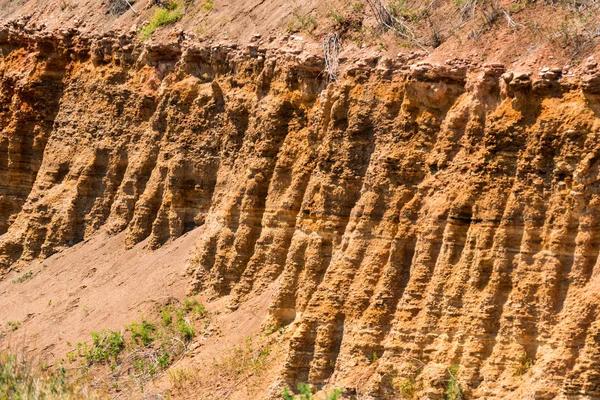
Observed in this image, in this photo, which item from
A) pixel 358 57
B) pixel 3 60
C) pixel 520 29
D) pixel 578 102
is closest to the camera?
pixel 578 102

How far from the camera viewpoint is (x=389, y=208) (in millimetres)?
20656

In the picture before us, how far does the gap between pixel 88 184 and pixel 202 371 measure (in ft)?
28.3

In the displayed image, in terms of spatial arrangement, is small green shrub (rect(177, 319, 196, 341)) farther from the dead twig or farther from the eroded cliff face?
the dead twig

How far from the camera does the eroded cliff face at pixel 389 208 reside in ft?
59.7

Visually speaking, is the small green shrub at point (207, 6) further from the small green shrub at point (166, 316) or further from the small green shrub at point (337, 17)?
the small green shrub at point (166, 316)

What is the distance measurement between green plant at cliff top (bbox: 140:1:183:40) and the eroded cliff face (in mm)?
618

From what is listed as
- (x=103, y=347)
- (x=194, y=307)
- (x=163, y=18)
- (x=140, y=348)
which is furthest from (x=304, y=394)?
(x=163, y=18)

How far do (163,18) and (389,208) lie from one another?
996cm

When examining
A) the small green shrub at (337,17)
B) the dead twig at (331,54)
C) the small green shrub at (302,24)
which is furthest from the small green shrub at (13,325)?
the small green shrub at (337,17)

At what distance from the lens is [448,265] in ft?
63.5

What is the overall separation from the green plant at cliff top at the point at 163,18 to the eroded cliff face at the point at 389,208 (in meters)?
0.62

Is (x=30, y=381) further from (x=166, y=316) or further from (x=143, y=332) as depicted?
(x=166, y=316)

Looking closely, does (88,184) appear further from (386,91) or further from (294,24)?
(386,91)

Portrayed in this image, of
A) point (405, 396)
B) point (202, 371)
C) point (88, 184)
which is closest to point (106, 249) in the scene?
point (88, 184)
